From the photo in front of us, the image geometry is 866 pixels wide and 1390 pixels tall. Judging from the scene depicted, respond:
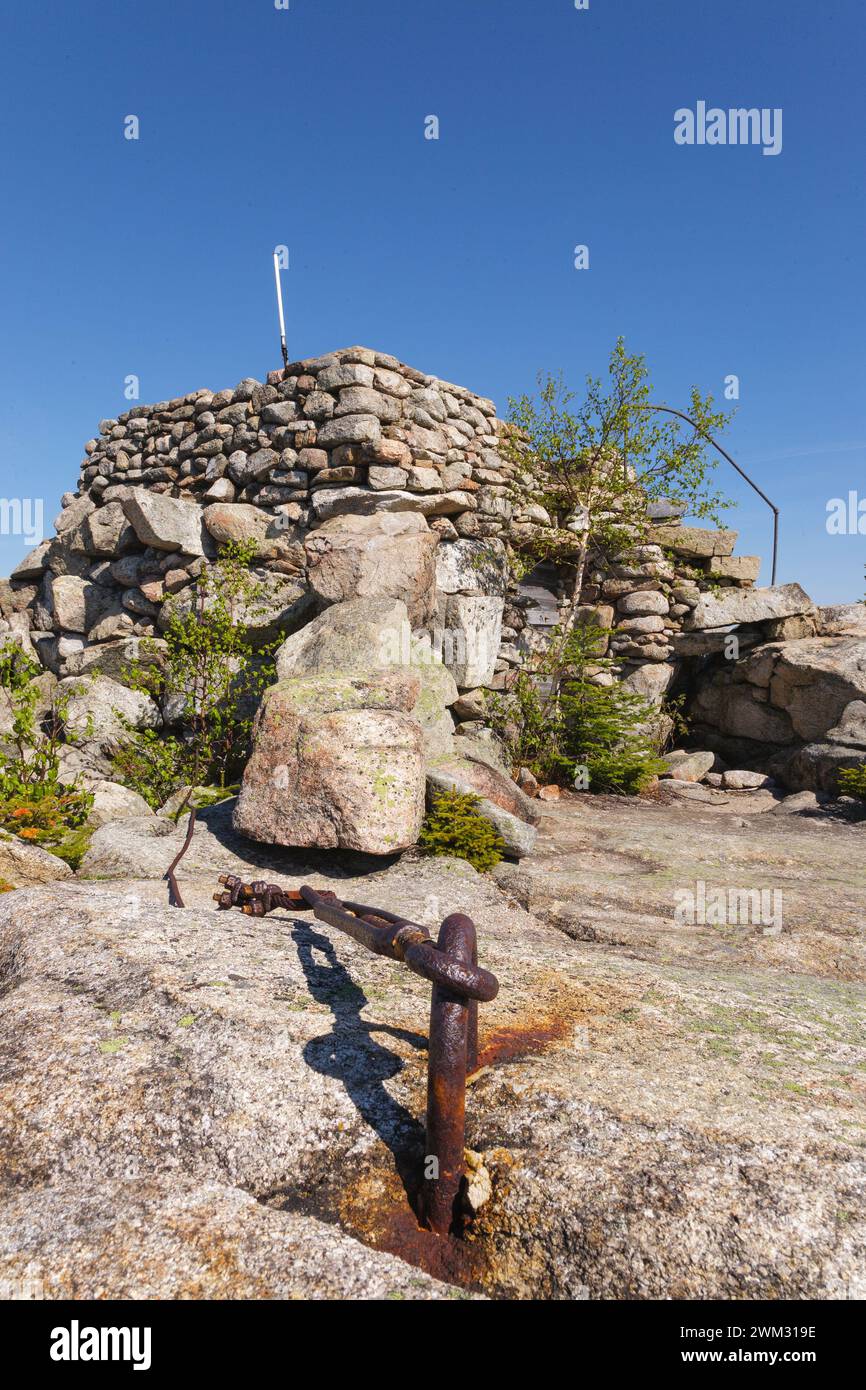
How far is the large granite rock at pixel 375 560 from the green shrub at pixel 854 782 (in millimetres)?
5868

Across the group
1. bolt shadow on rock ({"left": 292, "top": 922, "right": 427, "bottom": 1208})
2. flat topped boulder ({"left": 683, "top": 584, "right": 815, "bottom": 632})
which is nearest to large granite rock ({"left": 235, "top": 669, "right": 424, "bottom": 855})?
bolt shadow on rock ({"left": 292, "top": 922, "right": 427, "bottom": 1208})

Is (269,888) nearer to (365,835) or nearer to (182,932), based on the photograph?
(182,932)

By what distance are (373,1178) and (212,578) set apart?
8470mm

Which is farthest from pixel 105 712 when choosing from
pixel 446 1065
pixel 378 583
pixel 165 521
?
pixel 446 1065

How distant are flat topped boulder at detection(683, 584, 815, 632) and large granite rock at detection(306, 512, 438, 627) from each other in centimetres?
483

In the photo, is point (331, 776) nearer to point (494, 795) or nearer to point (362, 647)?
point (494, 795)

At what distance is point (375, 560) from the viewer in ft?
27.9

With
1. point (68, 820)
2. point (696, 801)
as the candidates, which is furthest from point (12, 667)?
point (696, 801)

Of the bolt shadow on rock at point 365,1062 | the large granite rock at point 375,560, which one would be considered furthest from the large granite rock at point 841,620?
the bolt shadow on rock at point 365,1062

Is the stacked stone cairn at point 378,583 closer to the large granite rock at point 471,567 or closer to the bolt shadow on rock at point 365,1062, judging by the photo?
the large granite rock at point 471,567

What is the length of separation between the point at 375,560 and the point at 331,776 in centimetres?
393

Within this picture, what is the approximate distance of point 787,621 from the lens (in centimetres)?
1169

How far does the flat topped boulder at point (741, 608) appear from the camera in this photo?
11.5m

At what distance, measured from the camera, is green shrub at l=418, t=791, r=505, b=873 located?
5691 millimetres
